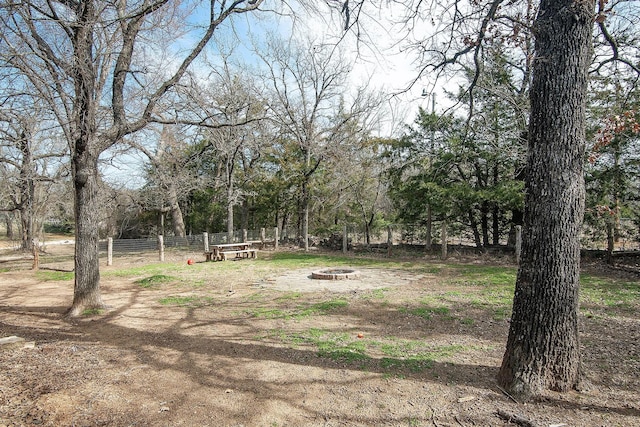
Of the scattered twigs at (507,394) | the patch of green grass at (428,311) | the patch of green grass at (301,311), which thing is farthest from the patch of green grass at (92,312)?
the scattered twigs at (507,394)

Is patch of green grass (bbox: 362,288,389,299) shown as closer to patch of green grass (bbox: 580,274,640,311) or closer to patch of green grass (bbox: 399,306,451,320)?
patch of green grass (bbox: 399,306,451,320)

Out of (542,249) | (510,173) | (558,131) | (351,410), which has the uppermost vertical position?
(510,173)

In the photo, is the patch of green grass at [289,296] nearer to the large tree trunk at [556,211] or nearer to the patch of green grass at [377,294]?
the patch of green grass at [377,294]

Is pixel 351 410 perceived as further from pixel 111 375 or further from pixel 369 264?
pixel 369 264

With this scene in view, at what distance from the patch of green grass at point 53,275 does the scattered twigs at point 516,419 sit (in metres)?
11.1

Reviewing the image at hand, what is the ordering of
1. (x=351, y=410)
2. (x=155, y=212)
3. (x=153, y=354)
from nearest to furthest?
(x=351, y=410)
(x=153, y=354)
(x=155, y=212)

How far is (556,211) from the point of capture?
10.5ft

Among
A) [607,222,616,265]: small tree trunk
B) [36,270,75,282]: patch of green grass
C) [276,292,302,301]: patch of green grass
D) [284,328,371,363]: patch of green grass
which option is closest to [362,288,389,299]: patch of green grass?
[276,292,302,301]: patch of green grass

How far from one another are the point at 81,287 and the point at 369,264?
8.66 metres

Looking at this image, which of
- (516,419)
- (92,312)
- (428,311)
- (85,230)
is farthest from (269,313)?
(516,419)

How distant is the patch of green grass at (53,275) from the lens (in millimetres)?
10266

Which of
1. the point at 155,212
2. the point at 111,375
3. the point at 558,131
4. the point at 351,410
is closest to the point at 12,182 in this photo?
the point at 155,212

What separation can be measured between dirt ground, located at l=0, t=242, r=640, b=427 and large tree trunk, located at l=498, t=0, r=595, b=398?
319mm

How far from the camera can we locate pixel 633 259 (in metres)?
11.3
